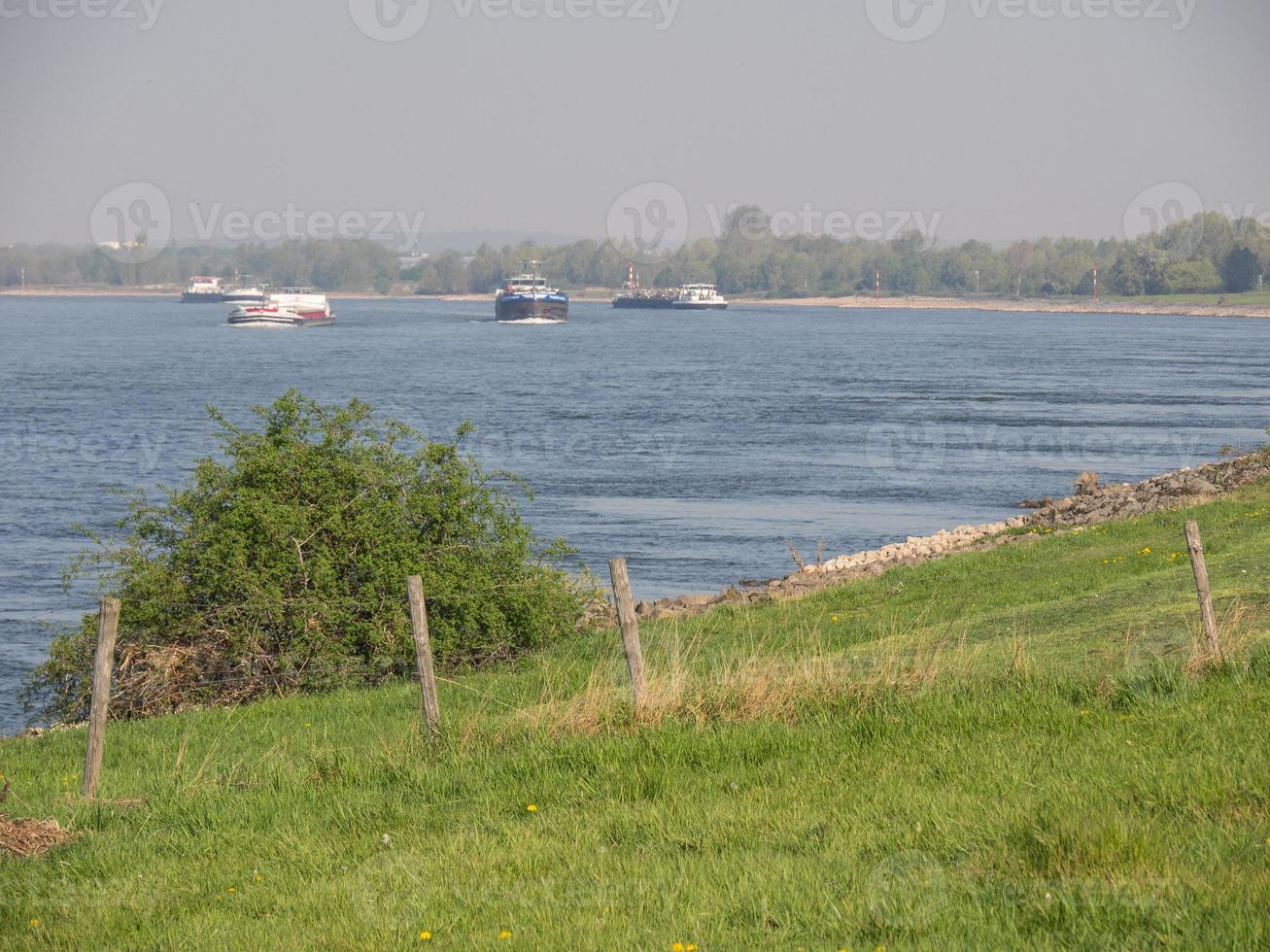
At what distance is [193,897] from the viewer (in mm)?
6992

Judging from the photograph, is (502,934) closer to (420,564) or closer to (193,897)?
(193,897)

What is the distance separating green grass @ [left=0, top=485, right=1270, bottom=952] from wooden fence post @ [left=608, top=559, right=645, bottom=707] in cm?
19

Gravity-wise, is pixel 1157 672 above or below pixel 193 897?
above

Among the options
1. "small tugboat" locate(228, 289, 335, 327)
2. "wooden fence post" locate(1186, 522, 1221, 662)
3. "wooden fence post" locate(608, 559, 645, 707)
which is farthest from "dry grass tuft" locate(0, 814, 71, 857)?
"small tugboat" locate(228, 289, 335, 327)

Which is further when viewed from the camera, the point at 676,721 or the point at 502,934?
the point at 676,721

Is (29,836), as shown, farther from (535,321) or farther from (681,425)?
(535,321)

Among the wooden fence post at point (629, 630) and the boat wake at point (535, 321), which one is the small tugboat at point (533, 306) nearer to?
the boat wake at point (535, 321)

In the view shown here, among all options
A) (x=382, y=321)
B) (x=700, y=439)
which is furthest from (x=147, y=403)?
(x=382, y=321)

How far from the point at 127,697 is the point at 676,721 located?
9.10 metres

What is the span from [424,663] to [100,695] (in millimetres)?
2245

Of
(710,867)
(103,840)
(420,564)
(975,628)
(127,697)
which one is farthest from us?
(420,564)

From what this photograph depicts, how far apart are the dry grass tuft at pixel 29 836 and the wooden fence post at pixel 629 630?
3.71 metres

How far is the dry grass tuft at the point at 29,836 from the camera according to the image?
26.8 ft

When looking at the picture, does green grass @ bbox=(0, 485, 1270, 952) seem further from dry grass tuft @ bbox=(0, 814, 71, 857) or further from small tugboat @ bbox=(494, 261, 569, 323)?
small tugboat @ bbox=(494, 261, 569, 323)
